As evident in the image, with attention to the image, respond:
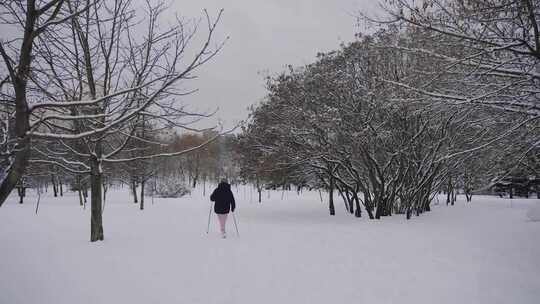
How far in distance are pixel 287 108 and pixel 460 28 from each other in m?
9.57

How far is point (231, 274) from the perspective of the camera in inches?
227

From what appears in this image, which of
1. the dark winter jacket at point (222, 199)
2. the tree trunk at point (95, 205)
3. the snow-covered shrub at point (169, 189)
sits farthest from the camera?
the snow-covered shrub at point (169, 189)

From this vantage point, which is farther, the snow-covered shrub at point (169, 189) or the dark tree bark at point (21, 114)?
the snow-covered shrub at point (169, 189)

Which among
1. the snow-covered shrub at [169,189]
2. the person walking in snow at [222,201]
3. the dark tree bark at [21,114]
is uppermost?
the dark tree bark at [21,114]

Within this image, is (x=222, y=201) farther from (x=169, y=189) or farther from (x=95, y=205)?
(x=169, y=189)

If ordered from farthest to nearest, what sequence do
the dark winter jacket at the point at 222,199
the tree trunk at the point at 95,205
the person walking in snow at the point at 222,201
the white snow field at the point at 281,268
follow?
the dark winter jacket at the point at 222,199, the person walking in snow at the point at 222,201, the tree trunk at the point at 95,205, the white snow field at the point at 281,268

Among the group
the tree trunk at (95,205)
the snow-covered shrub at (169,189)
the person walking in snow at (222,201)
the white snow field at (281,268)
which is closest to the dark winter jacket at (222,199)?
the person walking in snow at (222,201)

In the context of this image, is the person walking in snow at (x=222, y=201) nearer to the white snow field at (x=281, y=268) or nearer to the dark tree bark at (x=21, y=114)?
the white snow field at (x=281, y=268)

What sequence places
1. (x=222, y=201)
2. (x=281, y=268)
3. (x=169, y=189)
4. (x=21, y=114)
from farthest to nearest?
1. (x=169, y=189)
2. (x=222, y=201)
3. (x=281, y=268)
4. (x=21, y=114)

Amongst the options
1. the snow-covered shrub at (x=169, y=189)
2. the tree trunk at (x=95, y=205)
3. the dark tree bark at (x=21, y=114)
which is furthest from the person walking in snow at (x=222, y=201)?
the snow-covered shrub at (x=169, y=189)

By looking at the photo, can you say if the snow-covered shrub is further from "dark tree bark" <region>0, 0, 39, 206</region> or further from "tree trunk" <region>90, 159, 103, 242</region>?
"dark tree bark" <region>0, 0, 39, 206</region>

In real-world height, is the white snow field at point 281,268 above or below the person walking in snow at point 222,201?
below

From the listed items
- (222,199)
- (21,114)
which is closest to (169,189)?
(222,199)

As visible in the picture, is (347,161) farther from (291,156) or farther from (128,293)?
(128,293)
